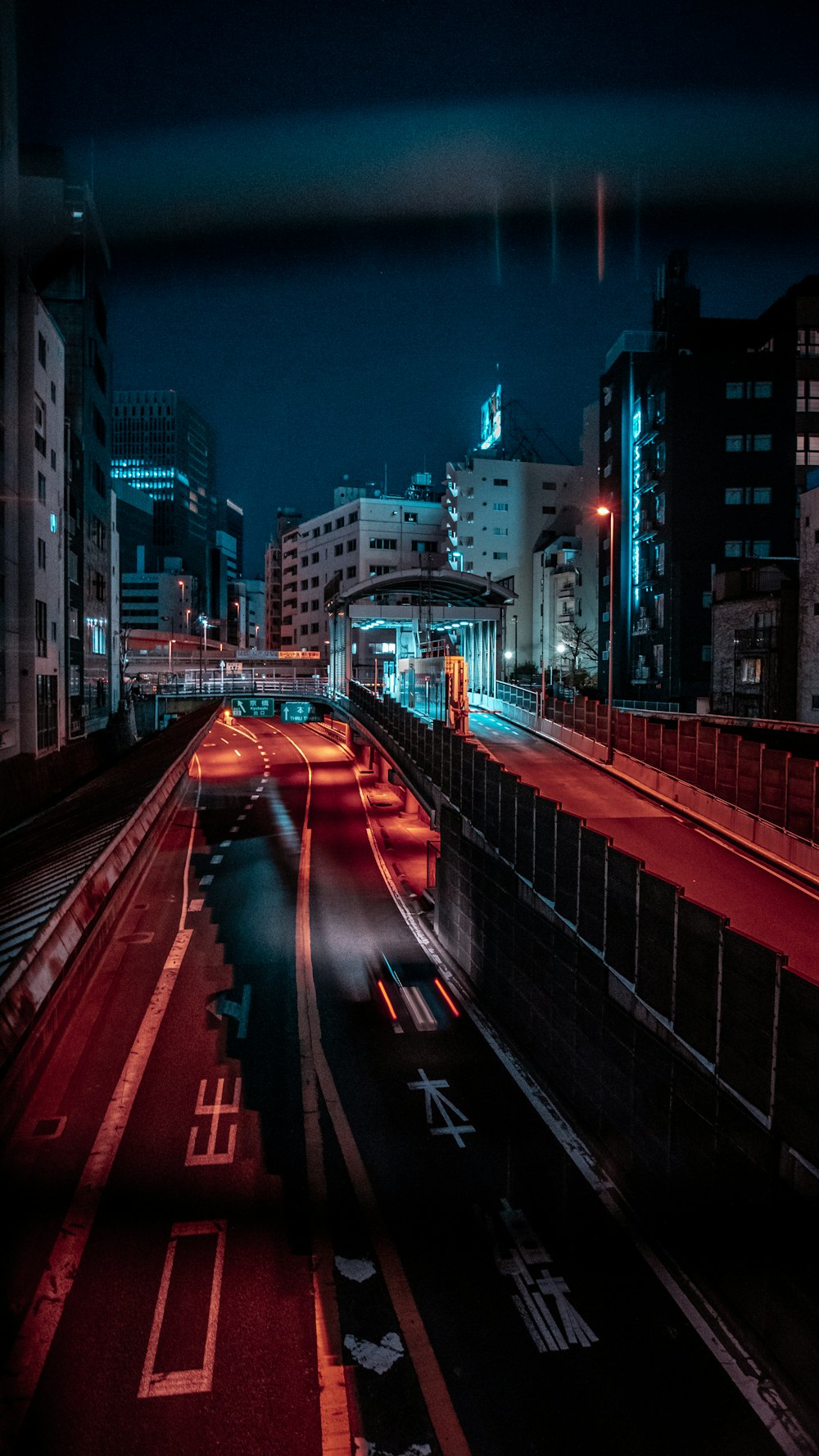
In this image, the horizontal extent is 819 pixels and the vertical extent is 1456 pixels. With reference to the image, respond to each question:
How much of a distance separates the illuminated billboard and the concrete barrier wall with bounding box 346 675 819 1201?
92282 millimetres

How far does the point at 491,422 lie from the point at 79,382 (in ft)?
215

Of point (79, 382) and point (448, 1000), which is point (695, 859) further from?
point (79, 382)

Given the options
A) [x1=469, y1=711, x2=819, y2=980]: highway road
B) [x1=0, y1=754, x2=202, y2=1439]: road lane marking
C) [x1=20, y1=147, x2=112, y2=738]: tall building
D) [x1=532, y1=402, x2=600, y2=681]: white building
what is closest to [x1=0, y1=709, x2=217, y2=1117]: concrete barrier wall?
[x1=0, y1=754, x2=202, y2=1439]: road lane marking

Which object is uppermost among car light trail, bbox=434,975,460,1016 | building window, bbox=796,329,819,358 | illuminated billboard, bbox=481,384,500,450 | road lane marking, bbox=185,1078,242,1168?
illuminated billboard, bbox=481,384,500,450

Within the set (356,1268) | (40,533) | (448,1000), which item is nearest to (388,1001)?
(448,1000)

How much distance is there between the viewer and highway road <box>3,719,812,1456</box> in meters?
6.16

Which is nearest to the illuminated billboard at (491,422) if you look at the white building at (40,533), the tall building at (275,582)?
the tall building at (275,582)

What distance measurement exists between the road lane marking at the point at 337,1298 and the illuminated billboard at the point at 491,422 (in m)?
96.3

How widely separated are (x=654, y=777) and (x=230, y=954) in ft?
44.9

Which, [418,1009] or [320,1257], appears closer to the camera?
[320,1257]

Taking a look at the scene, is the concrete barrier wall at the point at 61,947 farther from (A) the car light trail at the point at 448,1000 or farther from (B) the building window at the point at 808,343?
(B) the building window at the point at 808,343

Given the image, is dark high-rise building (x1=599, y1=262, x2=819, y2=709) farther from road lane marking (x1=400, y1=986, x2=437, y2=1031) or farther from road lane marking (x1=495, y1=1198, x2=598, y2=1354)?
road lane marking (x1=495, y1=1198, x2=598, y2=1354)

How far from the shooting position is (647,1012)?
913cm

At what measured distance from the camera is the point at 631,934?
9820 millimetres
